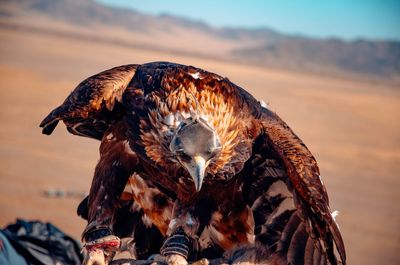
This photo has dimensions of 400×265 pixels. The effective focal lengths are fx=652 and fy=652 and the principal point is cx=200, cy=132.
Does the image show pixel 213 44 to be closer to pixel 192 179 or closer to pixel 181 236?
pixel 181 236

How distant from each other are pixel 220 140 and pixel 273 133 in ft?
1.31

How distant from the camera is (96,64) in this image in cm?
3644

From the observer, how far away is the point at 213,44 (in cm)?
11775

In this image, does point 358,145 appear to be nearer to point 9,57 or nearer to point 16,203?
point 16,203

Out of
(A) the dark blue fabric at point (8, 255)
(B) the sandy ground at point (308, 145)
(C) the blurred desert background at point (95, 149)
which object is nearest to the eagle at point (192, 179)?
(A) the dark blue fabric at point (8, 255)

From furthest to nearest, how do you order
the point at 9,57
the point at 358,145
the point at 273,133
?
the point at 9,57 → the point at 358,145 → the point at 273,133

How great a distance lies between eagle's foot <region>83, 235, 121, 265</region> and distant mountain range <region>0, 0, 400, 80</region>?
67198 mm

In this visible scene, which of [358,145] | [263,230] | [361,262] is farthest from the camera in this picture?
[358,145]

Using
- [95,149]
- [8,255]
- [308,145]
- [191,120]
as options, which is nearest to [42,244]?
[8,255]

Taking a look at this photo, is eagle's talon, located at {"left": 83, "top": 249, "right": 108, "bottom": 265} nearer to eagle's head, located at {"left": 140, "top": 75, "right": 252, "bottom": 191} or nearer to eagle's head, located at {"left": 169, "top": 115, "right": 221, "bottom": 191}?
eagle's head, located at {"left": 140, "top": 75, "right": 252, "bottom": 191}

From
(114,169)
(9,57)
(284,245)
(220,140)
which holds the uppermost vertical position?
(220,140)

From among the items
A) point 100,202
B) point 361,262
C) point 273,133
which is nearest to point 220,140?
point 273,133

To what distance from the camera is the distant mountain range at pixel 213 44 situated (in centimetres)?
8550

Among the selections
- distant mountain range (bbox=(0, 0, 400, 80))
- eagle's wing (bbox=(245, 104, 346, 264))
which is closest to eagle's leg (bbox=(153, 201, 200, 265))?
eagle's wing (bbox=(245, 104, 346, 264))
